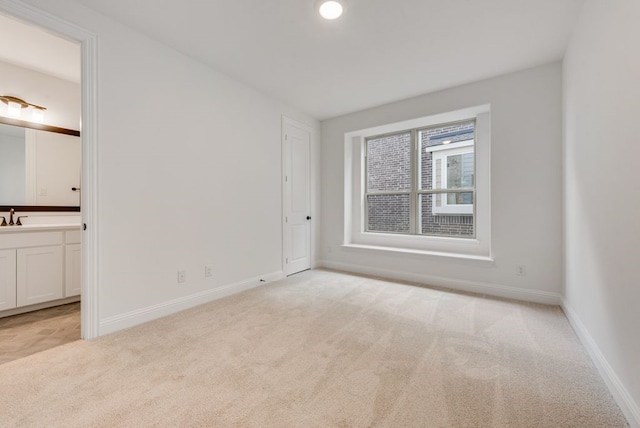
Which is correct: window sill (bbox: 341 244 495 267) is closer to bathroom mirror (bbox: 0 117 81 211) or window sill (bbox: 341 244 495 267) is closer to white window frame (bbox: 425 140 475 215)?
white window frame (bbox: 425 140 475 215)

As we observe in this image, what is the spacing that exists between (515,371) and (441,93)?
3.28m

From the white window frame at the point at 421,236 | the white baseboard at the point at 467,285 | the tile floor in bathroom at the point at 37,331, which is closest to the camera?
the tile floor in bathroom at the point at 37,331

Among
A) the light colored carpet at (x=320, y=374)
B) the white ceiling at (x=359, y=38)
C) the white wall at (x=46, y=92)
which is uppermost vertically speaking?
the white ceiling at (x=359, y=38)

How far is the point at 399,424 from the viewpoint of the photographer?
133 cm

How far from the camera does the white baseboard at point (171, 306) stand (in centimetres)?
232

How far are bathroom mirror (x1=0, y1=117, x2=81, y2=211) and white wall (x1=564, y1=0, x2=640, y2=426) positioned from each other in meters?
5.12

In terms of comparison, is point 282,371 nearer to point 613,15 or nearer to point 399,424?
point 399,424

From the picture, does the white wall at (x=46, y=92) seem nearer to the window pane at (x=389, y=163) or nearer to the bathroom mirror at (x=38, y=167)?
→ the bathroom mirror at (x=38, y=167)

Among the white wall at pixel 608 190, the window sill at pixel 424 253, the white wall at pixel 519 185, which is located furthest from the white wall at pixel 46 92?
the white wall at pixel 608 190

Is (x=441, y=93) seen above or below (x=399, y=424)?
above

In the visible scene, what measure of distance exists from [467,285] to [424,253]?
0.65 metres

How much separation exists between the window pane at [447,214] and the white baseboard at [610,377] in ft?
5.52

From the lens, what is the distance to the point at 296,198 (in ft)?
14.4

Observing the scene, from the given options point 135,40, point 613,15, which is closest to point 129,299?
point 135,40
